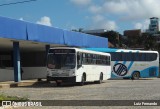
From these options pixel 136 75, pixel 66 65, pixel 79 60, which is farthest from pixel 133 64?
pixel 66 65

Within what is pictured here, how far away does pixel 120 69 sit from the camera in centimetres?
4366

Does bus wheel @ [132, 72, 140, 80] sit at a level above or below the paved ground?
above

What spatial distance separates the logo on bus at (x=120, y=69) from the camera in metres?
43.5

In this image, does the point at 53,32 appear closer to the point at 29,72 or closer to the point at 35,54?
the point at 29,72

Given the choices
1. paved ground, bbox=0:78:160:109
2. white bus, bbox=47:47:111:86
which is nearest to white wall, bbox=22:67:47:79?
white bus, bbox=47:47:111:86

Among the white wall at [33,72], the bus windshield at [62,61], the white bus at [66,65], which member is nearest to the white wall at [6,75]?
the white wall at [33,72]

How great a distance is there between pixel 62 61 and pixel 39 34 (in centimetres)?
723

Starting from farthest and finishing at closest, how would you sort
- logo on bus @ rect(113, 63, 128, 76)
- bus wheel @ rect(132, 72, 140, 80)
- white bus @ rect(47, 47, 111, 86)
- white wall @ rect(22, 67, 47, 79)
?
white wall @ rect(22, 67, 47, 79) → bus wheel @ rect(132, 72, 140, 80) → logo on bus @ rect(113, 63, 128, 76) → white bus @ rect(47, 47, 111, 86)

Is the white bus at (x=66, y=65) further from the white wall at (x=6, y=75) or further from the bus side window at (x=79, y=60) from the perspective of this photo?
the white wall at (x=6, y=75)

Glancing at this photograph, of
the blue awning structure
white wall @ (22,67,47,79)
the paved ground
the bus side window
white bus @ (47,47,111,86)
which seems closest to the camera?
the paved ground

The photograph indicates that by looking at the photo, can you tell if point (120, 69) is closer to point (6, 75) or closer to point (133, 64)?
point (133, 64)

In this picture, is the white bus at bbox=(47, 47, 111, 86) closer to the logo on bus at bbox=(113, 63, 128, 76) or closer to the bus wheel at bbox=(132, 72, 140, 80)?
the logo on bus at bbox=(113, 63, 128, 76)

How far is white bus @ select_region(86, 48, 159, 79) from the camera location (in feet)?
143

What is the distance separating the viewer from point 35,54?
57.9m
